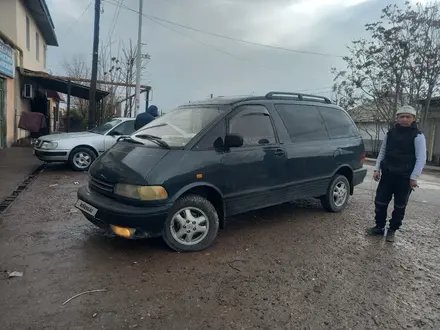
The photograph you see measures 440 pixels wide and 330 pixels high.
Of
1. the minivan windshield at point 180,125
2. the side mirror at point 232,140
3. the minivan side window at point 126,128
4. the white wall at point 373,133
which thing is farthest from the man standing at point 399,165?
the white wall at point 373,133

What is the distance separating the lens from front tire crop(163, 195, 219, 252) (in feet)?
12.6

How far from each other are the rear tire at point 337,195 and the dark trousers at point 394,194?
98 cm

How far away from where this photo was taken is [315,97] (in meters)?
5.90

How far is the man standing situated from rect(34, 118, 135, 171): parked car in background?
22.6 ft

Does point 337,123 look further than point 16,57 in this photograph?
No

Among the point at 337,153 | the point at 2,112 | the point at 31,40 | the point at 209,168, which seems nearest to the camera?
the point at 209,168

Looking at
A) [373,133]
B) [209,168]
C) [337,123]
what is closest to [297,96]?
[337,123]

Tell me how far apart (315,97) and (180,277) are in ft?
12.9

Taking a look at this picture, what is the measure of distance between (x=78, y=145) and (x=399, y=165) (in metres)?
7.53

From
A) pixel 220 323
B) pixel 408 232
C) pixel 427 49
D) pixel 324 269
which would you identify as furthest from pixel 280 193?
pixel 427 49

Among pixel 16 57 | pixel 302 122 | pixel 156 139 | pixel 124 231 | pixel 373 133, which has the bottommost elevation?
pixel 124 231

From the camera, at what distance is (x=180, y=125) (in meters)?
4.66

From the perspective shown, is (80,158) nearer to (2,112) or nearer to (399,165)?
(2,112)

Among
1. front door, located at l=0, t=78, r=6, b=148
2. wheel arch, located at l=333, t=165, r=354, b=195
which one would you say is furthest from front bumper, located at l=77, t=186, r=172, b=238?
front door, located at l=0, t=78, r=6, b=148
